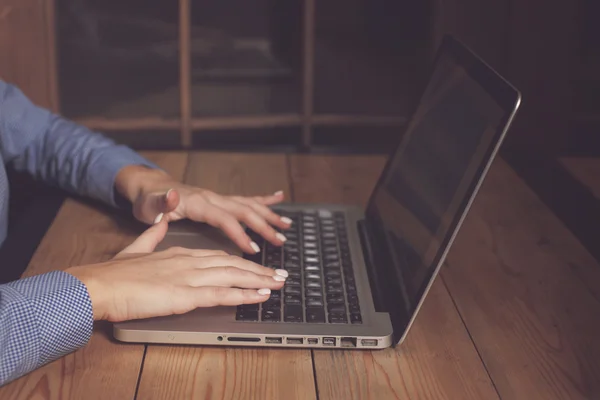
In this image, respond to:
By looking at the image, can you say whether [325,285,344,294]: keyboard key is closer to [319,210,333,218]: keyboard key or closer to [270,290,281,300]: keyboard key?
[270,290,281,300]: keyboard key

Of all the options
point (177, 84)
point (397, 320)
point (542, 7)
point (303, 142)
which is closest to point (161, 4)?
point (177, 84)

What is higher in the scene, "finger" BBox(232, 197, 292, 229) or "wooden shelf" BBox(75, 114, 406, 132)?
"wooden shelf" BBox(75, 114, 406, 132)

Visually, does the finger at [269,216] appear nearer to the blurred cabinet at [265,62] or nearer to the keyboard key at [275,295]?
the keyboard key at [275,295]

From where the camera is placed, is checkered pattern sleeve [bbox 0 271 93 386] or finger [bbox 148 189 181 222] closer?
checkered pattern sleeve [bbox 0 271 93 386]

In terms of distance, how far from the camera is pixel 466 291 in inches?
39.3

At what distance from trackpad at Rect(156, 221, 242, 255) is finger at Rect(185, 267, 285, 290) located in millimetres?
161

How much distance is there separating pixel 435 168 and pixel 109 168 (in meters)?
0.53

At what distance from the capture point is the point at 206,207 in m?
1.13

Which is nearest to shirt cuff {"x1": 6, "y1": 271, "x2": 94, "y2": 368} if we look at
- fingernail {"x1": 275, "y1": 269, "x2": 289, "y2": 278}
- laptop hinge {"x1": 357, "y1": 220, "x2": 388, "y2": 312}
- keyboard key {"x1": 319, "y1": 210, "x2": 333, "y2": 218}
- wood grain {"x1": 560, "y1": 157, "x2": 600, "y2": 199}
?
fingernail {"x1": 275, "y1": 269, "x2": 289, "y2": 278}

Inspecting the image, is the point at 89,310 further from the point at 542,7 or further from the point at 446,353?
the point at 542,7

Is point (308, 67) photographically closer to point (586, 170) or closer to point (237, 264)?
point (586, 170)

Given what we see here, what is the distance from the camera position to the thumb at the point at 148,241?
3.18ft

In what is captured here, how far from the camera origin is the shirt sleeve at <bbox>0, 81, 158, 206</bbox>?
4.18 ft

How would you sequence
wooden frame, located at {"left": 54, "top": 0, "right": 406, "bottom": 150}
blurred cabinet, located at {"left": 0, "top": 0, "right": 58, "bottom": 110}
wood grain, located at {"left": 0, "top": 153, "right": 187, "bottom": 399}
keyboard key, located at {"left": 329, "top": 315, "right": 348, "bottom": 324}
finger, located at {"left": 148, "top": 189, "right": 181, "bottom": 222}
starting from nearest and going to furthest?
wood grain, located at {"left": 0, "top": 153, "right": 187, "bottom": 399}
keyboard key, located at {"left": 329, "top": 315, "right": 348, "bottom": 324}
finger, located at {"left": 148, "top": 189, "right": 181, "bottom": 222}
blurred cabinet, located at {"left": 0, "top": 0, "right": 58, "bottom": 110}
wooden frame, located at {"left": 54, "top": 0, "right": 406, "bottom": 150}
